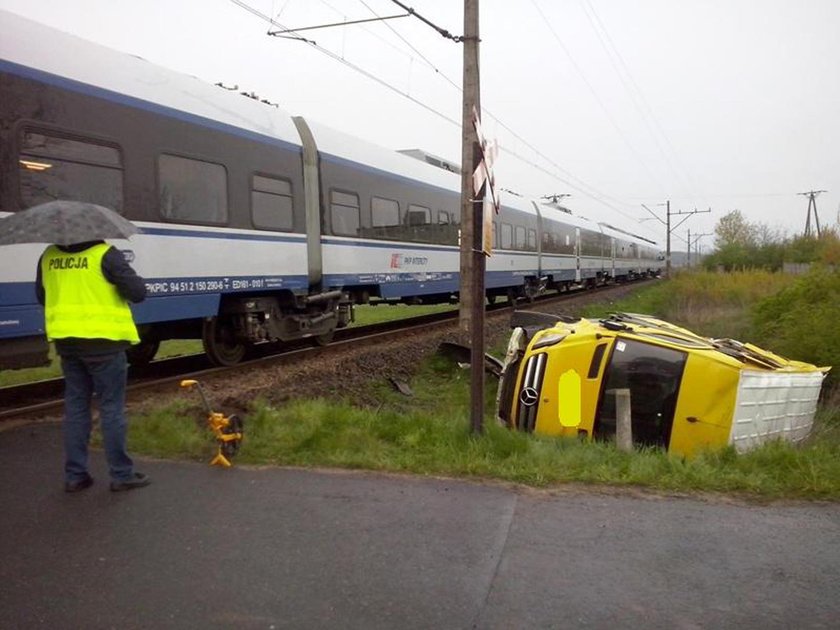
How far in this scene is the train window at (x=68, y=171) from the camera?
21.1 ft

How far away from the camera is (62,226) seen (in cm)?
408

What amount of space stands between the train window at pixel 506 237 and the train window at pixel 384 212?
7.53 metres

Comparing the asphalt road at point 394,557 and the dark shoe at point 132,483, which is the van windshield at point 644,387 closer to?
the asphalt road at point 394,557

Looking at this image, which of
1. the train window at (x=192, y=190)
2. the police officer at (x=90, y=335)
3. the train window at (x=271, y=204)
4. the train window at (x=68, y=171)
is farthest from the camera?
the train window at (x=271, y=204)

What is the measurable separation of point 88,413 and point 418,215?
1091 cm

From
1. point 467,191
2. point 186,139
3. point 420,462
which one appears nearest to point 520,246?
point 467,191

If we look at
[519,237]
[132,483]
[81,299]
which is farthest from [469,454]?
[519,237]

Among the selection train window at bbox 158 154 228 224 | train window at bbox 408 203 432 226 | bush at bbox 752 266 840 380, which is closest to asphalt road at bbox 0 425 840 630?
train window at bbox 158 154 228 224

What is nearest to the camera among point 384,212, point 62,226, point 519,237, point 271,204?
point 62,226

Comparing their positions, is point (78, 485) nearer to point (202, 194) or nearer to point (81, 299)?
point (81, 299)

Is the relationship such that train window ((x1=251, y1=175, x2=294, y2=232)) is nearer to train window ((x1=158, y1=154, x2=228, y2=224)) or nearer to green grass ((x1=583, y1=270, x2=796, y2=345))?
train window ((x1=158, y1=154, x2=228, y2=224))

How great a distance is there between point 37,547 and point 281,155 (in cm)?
723

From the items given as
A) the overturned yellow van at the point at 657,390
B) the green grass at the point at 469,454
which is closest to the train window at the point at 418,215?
the overturned yellow van at the point at 657,390

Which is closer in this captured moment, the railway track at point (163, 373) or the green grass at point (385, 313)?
the railway track at point (163, 373)
